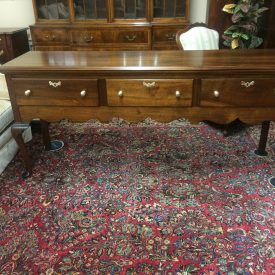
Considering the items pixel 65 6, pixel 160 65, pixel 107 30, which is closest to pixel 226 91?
pixel 160 65

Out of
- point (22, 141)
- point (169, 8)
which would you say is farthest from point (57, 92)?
point (169, 8)

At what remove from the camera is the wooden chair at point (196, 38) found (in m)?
2.61

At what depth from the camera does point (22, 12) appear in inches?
146

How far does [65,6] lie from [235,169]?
2.64m

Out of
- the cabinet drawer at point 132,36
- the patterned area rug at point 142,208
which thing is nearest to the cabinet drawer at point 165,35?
the cabinet drawer at point 132,36

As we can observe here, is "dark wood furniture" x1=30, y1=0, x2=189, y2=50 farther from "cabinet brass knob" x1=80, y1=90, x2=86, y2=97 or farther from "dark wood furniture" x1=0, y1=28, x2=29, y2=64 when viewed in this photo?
"cabinet brass knob" x1=80, y1=90, x2=86, y2=97

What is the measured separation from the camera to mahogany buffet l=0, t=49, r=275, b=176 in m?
1.53

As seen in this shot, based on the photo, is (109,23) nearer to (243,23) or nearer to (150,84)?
(243,23)

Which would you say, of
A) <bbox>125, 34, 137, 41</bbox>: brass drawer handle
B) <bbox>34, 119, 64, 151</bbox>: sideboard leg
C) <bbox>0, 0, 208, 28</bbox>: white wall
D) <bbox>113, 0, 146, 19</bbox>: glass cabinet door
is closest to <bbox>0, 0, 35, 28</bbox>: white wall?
<bbox>0, 0, 208, 28</bbox>: white wall

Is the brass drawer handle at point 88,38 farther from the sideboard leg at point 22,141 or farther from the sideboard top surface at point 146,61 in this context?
the sideboard leg at point 22,141

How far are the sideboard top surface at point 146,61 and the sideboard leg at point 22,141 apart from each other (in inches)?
13.5

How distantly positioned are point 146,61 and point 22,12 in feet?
9.24

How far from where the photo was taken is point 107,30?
3.31 metres

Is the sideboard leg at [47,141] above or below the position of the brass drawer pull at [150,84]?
below
